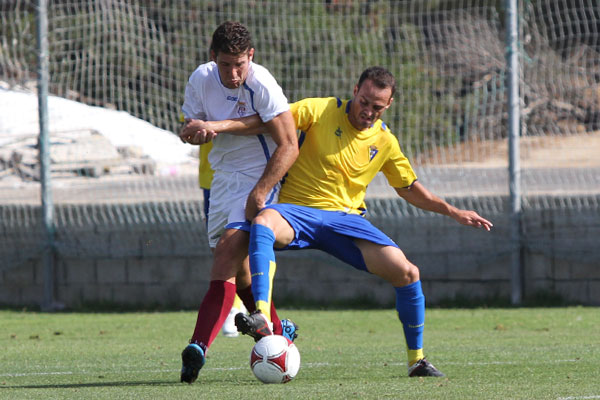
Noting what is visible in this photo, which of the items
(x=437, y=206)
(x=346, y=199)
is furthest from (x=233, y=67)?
(x=437, y=206)

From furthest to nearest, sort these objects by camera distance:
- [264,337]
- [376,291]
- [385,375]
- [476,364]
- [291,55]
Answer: [291,55] < [376,291] < [476,364] < [385,375] < [264,337]

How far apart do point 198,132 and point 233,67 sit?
1.35ft

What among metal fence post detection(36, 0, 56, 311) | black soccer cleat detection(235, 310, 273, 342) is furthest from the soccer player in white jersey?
metal fence post detection(36, 0, 56, 311)

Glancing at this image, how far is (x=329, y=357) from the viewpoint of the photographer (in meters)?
6.95

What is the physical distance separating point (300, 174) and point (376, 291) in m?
4.84

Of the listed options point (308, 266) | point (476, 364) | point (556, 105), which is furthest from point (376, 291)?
point (476, 364)

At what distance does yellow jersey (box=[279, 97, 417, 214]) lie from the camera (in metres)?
6.00

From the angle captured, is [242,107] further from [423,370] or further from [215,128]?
[423,370]

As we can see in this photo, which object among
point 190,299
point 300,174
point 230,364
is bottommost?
point 190,299

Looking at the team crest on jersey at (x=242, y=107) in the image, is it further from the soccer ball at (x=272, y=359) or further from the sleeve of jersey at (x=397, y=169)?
the soccer ball at (x=272, y=359)

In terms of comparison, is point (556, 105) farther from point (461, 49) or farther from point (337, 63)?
point (337, 63)

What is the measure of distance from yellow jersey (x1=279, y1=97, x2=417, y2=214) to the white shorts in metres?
0.18

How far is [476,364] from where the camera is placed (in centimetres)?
632

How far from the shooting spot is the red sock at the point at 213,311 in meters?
5.50
